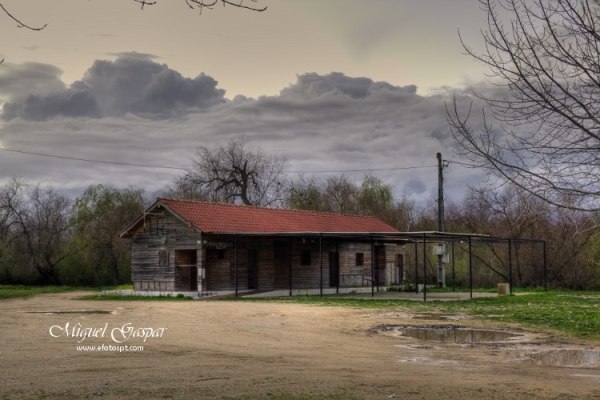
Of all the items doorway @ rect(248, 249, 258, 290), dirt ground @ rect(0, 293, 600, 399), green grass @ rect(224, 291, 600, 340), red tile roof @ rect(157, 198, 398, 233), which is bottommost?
green grass @ rect(224, 291, 600, 340)

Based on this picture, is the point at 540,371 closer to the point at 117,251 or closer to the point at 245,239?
the point at 245,239

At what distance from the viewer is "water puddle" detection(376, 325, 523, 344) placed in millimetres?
15284

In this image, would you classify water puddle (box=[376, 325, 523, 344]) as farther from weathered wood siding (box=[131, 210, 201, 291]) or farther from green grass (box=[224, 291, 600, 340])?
weathered wood siding (box=[131, 210, 201, 291])

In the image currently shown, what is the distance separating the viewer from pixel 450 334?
646 inches

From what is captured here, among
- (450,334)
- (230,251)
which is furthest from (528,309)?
(230,251)

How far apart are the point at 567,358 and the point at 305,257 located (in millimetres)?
25570

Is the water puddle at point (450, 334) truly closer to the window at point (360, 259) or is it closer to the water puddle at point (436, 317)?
the water puddle at point (436, 317)

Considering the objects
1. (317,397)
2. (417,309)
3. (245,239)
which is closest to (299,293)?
(245,239)

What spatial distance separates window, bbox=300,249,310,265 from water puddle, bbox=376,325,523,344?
1961 centimetres

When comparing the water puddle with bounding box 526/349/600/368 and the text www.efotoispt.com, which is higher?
the text www.efotoispt.com

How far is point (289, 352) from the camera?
1284cm

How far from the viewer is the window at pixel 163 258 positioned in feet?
112
